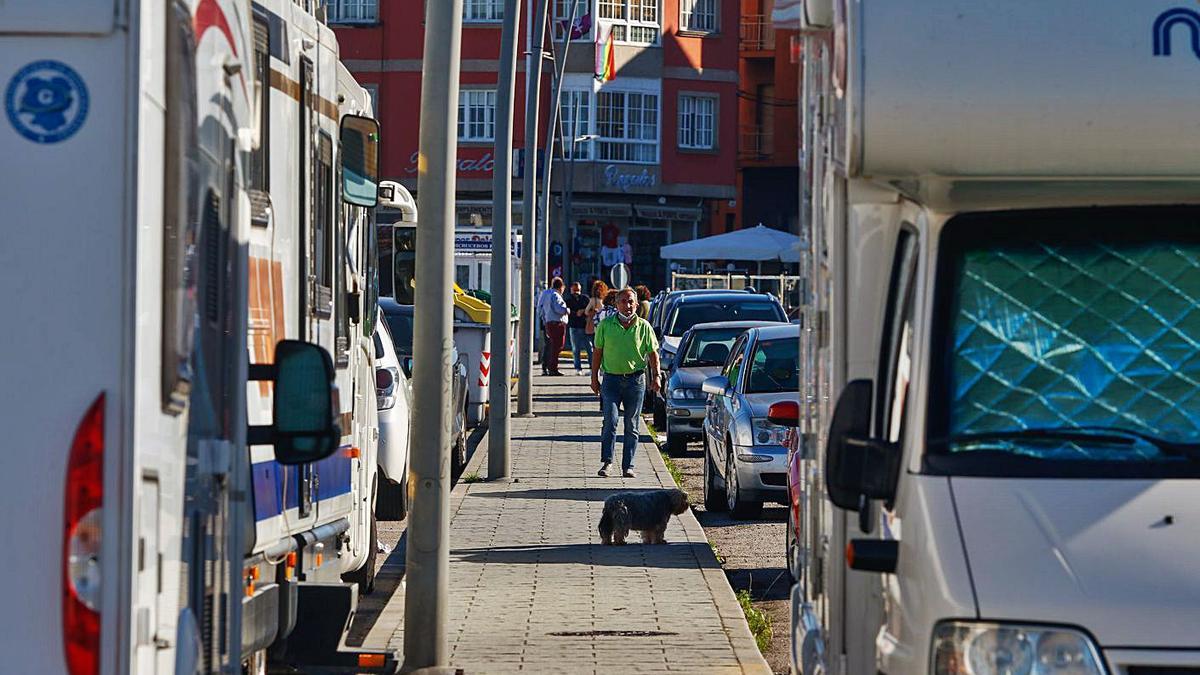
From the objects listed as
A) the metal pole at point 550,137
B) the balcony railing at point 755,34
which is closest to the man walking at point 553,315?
the metal pole at point 550,137

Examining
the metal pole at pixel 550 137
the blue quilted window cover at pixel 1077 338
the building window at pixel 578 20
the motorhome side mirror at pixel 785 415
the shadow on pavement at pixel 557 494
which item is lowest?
the shadow on pavement at pixel 557 494

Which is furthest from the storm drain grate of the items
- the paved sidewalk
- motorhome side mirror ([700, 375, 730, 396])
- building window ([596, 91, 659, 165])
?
building window ([596, 91, 659, 165])

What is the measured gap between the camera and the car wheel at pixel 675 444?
23375 mm

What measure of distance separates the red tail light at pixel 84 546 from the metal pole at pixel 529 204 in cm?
2208

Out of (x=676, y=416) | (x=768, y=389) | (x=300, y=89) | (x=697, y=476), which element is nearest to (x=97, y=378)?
(x=300, y=89)

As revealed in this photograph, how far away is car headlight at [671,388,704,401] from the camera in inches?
904

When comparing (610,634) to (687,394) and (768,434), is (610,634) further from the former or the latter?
(687,394)

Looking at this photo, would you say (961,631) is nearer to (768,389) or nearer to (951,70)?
(951,70)

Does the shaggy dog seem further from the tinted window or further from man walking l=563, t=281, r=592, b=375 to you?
man walking l=563, t=281, r=592, b=375

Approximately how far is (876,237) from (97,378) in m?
2.72

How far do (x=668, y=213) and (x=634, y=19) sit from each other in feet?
19.0

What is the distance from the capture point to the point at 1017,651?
4.36 meters

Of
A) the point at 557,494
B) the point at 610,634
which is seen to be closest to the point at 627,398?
the point at 557,494

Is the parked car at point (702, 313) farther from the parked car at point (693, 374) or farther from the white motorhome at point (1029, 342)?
the white motorhome at point (1029, 342)
